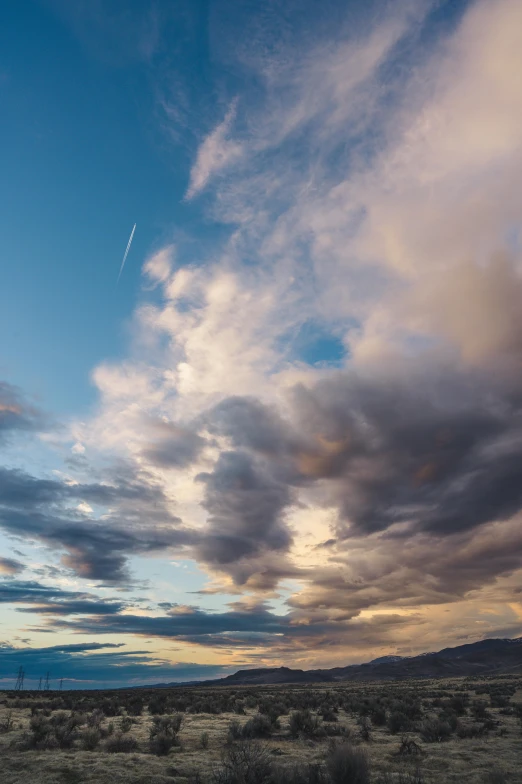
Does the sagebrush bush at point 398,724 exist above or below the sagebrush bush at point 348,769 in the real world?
below

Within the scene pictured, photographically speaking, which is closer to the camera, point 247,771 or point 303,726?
point 247,771

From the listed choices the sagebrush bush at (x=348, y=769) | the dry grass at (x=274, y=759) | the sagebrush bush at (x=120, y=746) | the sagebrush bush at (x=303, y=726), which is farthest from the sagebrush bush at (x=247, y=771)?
the sagebrush bush at (x=303, y=726)

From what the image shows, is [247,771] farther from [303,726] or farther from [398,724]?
[398,724]

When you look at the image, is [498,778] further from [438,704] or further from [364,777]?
[438,704]

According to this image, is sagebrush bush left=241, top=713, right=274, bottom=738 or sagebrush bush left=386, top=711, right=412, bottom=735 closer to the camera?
sagebrush bush left=241, top=713, right=274, bottom=738

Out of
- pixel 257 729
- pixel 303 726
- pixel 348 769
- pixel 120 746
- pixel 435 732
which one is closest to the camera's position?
pixel 348 769

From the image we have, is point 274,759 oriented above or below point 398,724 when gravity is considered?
above

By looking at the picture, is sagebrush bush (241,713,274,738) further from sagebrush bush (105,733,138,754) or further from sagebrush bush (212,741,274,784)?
sagebrush bush (212,741,274,784)

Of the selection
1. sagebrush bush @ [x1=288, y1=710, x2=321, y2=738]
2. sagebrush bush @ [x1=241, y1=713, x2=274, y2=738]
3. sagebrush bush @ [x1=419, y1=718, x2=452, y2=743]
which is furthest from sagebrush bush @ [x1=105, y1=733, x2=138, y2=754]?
sagebrush bush @ [x1=419, y1=718, x2=452, y2=743]

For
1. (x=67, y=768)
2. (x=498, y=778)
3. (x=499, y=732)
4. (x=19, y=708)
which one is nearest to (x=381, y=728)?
(x=499, y=732)

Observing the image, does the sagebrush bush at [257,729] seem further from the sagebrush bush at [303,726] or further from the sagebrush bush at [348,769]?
the sagebrush bush at [348,769]

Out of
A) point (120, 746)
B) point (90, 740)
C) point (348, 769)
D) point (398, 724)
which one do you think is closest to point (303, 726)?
point (398, 724)

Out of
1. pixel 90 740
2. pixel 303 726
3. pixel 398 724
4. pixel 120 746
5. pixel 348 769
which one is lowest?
pixel 398 724

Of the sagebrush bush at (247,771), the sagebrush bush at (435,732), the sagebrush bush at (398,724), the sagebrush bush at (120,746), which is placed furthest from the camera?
the sagebrush bush at (398,724)
